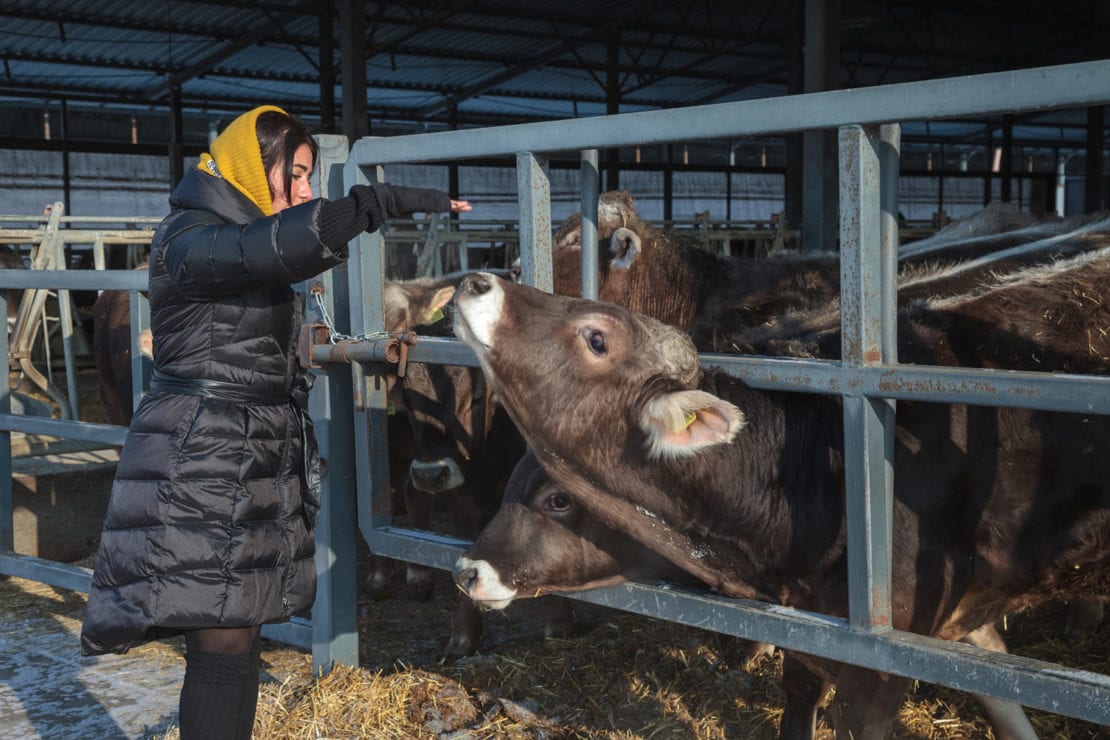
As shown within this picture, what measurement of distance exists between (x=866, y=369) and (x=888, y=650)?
2.13 ft

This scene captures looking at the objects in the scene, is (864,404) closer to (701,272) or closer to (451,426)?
(451,426)

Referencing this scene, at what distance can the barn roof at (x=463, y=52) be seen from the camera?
752 inches

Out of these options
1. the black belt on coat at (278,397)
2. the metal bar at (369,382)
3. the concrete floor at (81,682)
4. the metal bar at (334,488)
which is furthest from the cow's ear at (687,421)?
the concrete floor at (81,682)

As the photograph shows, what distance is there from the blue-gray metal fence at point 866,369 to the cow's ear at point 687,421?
0.22 m

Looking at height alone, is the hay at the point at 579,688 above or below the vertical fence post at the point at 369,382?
below

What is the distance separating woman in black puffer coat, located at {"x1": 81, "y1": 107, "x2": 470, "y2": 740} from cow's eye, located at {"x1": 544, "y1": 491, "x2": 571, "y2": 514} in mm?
656

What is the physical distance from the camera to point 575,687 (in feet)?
14.3

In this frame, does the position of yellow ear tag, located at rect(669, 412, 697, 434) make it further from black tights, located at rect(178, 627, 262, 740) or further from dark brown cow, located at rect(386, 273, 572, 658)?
dark brown cow, located at rect(386, 273, 572, 658)

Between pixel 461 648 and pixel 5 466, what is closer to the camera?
pixel 461 648

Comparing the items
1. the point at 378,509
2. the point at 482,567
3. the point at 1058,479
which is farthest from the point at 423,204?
the point at 1058,479

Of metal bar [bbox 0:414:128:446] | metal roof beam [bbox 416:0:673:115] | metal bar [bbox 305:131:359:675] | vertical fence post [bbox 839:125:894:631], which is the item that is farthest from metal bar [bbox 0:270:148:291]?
metal roof beam [bbox 416:0:673:115]

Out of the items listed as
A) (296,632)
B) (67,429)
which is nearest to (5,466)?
(67,429)

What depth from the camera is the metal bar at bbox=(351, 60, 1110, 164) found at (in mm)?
2268

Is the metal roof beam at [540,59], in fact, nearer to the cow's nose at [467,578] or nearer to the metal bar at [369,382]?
the metal bar at [369,382]
